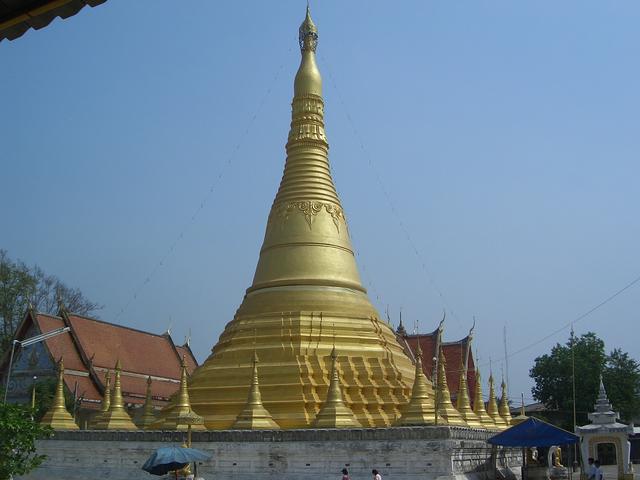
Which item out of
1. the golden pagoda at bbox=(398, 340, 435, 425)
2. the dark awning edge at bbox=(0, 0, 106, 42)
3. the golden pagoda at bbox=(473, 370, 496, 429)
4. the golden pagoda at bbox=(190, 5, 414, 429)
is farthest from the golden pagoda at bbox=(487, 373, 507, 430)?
the dark awning edge at bbox=(0, 0, 106, 42)

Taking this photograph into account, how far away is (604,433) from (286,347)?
29.0ft

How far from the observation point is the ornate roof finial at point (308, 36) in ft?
87.7

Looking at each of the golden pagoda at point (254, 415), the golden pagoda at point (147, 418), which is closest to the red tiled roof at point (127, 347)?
the golden pagoda at point (147, 418)

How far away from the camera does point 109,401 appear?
23469 mm

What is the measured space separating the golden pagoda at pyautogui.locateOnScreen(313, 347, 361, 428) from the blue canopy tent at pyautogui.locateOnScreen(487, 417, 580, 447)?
131 inches

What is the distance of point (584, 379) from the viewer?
3822cm

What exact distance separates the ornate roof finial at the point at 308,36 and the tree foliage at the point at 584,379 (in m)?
21.3

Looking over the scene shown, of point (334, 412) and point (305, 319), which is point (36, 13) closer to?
point (334, 412)

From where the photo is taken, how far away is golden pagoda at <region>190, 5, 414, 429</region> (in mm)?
20500

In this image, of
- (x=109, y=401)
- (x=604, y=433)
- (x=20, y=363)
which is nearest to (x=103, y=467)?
(x=109, y=401)

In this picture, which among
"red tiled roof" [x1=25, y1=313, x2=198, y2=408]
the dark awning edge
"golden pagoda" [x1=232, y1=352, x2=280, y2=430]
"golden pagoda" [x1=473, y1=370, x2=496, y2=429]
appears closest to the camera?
the dark awning edge

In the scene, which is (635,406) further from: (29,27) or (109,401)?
(29,27)

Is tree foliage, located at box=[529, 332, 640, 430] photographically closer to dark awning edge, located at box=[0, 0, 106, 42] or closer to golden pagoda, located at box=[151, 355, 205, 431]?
golden pagoda, located at box=[151, 355, 205, 431]

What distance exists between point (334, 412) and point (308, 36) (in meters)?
13.8
